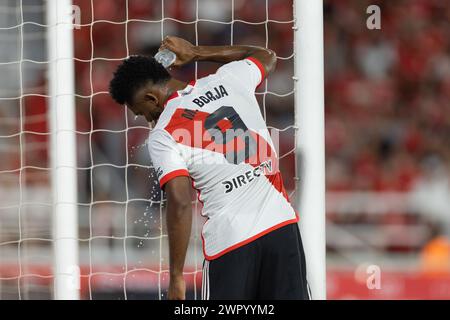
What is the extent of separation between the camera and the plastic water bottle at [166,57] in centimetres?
392

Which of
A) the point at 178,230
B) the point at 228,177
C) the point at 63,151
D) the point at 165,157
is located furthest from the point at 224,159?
the point at 63,151

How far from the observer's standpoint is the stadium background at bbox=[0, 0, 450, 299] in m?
7.01

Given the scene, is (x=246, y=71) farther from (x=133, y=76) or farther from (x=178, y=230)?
(x=178, y=230)

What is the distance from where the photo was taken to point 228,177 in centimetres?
371

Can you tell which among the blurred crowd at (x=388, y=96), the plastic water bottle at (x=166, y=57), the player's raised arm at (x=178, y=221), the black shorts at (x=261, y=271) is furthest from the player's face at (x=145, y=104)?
the blurred crowd at (x=388, y=96)

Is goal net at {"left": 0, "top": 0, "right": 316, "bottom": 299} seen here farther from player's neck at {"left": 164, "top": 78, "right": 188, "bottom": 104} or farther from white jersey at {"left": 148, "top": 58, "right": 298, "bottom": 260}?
white jersey at {"left": 148, "top": 58, "right": 298, "bottom": 260}

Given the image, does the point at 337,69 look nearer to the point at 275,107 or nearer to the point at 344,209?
the point at 275,107

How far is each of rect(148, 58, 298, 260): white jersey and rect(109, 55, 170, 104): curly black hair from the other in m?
0.12

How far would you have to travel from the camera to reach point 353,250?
778cm

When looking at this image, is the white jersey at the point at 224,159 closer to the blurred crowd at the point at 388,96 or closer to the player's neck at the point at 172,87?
the player's neck at the point at 172,87

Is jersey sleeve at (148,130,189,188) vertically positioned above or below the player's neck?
below

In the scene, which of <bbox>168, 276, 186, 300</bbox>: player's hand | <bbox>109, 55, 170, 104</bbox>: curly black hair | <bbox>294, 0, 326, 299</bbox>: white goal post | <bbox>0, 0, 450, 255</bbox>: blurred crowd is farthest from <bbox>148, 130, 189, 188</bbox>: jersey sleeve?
<bbox>0, 0, 450, 255</bbox>: blurred crowd

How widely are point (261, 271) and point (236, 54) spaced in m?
1.00

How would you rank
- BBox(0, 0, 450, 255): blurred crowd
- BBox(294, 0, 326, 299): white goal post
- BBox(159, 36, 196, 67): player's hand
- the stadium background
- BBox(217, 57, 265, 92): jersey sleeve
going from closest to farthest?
BBox(217, 57, 265, 92): jersey sleeve, BBox(159, 36, 196, 67): player's hand, BBox(294, 0, 326, 299): white goal post, the stadium background, BBox(0, 0, 450, 255): blurred crowd
